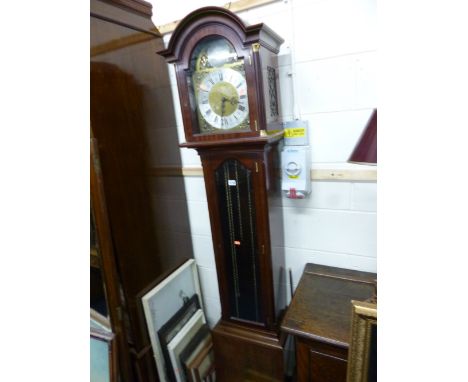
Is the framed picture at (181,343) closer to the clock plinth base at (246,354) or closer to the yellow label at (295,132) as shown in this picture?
the clock plinth base at (246,354)

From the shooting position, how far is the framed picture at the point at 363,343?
751 millimetres

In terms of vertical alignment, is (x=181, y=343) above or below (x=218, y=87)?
below

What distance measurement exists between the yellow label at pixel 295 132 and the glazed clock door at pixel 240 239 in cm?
Answer: 25

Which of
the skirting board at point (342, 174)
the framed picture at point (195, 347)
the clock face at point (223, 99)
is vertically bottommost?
the framed picture at point (195, 347)

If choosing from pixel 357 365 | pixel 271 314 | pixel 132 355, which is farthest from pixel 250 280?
pixel 132 355

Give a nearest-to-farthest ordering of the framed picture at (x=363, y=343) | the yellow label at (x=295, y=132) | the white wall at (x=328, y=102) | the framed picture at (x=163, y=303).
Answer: the framed picture at (x=363, y=343) → the white wall at (x=328, y=102) → the yellow label at (x=295, y=132) → the framed picture at (x=163, y=303)

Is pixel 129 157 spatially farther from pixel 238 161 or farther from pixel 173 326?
pixel 173 326

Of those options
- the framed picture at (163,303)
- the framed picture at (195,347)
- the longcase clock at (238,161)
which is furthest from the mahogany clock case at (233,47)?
the framed picture at (195,347)

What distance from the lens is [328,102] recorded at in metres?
1.12

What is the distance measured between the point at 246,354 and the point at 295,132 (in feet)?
3.22

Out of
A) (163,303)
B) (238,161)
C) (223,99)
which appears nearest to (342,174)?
(238,161)

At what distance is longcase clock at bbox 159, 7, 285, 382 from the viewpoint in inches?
37.6
